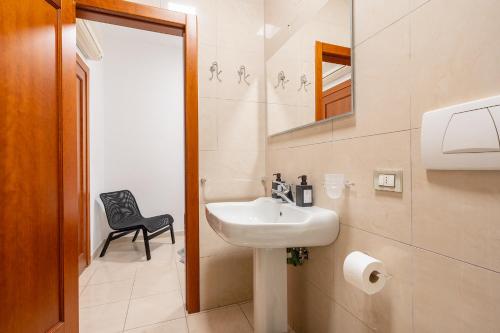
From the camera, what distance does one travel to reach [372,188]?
0.96 meters

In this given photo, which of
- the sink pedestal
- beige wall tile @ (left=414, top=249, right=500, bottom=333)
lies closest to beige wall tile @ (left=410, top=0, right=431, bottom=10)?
beige wall tile @ (left=414, top=249, right=500, bottom=333)

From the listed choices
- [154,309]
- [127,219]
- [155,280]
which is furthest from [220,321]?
[127,219]

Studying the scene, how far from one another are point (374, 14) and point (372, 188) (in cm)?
67

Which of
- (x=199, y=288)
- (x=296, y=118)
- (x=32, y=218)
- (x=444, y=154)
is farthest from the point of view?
(x=199, y=288)

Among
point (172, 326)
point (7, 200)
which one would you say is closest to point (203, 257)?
point (172, 326)

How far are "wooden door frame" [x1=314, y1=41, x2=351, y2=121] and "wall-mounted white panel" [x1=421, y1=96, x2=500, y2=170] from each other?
1.77 ft

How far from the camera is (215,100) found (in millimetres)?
1739

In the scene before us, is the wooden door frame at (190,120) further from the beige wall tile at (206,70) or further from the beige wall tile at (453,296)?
the beige wall tile at (453,296)

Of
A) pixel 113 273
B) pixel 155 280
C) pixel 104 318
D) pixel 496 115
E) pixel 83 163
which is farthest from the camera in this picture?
pixel 83 163

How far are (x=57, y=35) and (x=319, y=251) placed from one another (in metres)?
1.69

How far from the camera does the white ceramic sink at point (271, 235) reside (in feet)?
3.26

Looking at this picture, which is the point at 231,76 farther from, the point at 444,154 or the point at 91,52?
the point at 91,52

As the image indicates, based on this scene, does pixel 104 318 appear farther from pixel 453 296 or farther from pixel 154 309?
pixel 453 296

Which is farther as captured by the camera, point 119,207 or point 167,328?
point 119,207
